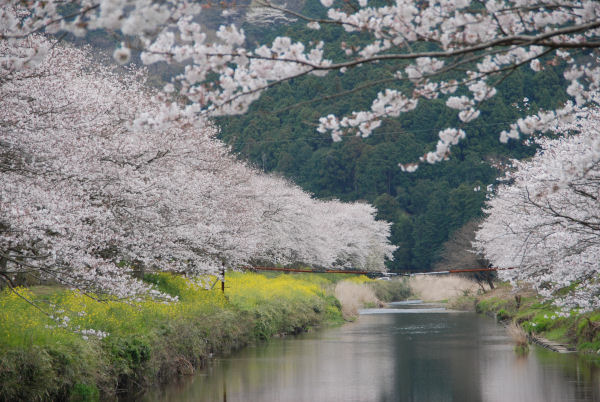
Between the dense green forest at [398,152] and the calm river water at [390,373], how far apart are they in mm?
46696

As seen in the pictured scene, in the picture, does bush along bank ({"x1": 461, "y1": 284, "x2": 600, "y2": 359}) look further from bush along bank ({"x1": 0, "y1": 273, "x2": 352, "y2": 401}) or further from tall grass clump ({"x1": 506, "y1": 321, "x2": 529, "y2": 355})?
bush along bank ({"x1": 0, "y1": 273, "x2": 352, "y2": 401})

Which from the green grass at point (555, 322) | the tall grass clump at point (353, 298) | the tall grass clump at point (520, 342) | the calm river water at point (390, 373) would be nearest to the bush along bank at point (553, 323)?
the green grass at point (555, 322)

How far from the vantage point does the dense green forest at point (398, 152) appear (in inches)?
2776

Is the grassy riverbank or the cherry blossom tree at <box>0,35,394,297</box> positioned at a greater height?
the cherry blossom tree at <box>0,35,394,297</box>

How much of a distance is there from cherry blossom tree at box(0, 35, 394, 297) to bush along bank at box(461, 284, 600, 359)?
9.12 meters

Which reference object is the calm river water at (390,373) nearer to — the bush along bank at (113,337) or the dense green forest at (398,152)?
the bush along bank at (113,337)

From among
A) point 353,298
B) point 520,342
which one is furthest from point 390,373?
point 353,298

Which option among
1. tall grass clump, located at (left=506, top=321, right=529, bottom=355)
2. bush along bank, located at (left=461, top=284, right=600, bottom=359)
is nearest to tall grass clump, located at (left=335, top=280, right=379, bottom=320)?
bush along bank, located at (left=461, top=284, right=600, bottom=359)

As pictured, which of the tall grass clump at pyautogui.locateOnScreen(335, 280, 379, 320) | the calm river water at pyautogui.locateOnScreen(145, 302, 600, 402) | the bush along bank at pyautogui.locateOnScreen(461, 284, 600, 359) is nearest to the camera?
the calm river water at pyautogui.locateOnScreen(145, 302, 600, 402)

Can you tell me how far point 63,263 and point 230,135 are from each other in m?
63.5

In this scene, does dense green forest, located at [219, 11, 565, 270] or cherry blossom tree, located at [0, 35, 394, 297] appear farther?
dense green forest, located at [219, 11, 565, 270]

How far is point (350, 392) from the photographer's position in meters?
13.7

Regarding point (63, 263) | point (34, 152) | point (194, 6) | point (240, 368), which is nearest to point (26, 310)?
point (63, 263)

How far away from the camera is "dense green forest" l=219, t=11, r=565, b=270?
70.5 metres
